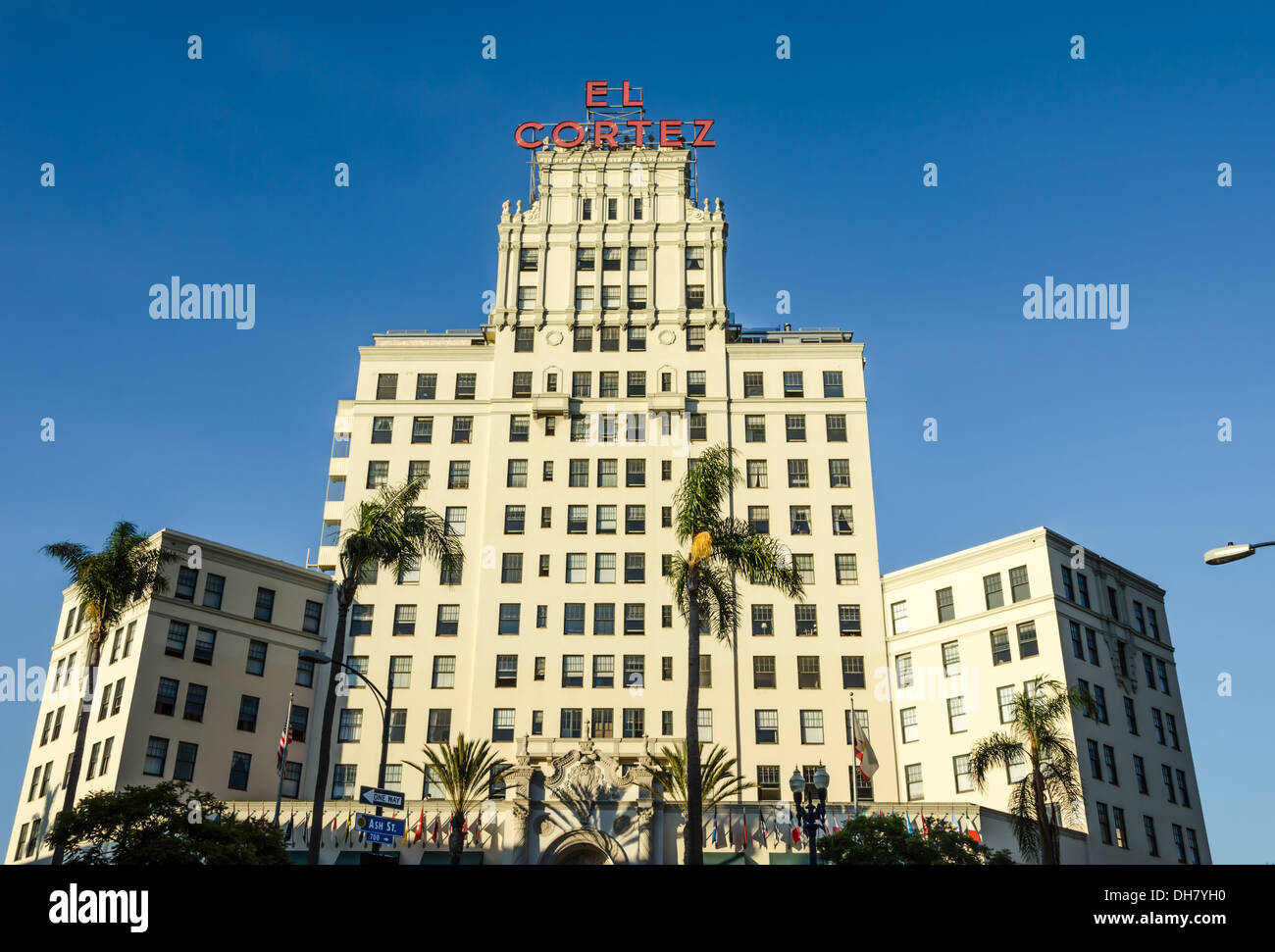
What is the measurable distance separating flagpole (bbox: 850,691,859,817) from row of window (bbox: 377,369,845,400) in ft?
78.2

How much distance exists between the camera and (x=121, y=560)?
185ft

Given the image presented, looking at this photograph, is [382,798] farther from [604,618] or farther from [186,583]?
[186,583]

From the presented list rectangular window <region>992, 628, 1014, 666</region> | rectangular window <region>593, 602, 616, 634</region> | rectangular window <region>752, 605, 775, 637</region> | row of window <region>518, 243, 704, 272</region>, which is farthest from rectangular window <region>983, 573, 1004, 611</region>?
row of window <region>518, 243, 704, 272</region>

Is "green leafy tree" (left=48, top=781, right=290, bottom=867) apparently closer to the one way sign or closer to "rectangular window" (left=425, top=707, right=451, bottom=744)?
the one way sign

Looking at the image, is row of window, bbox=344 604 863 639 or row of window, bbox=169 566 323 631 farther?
row of window, bbox=344 604 863 639

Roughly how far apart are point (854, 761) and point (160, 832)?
128ft

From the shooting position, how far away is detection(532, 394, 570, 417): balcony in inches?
3280

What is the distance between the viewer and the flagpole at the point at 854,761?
6492 cm

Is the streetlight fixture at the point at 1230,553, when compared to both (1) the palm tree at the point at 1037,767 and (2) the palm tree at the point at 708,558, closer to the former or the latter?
(2) the palm tree at the point at 708,558

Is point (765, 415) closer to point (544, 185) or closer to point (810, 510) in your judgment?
point (810, 510)

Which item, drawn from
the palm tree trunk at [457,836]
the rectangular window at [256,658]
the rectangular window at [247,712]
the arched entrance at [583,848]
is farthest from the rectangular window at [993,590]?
the rectangular window at [247,712]

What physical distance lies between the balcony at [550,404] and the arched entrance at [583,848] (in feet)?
104

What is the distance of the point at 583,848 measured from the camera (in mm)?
63188
